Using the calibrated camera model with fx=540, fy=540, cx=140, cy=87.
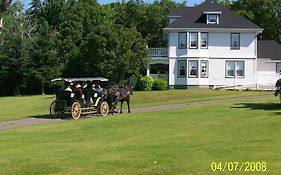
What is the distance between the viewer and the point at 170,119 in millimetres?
23266

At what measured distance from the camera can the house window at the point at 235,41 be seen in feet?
181

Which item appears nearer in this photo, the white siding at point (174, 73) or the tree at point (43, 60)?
the white siding at point (174, 73)

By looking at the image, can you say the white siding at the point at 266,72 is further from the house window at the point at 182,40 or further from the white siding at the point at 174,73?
the house window at the point at 182,40

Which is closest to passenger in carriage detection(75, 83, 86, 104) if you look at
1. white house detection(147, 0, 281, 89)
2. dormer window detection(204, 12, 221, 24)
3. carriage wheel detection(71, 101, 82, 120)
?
carriage wheel detection(71, 101, 82, 120)

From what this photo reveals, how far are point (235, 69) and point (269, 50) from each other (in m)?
6.41

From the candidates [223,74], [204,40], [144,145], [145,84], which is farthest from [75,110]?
[223,74]

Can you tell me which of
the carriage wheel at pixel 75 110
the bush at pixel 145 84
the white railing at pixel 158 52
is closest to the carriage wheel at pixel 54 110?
the carriage wheel at pixel 75 110

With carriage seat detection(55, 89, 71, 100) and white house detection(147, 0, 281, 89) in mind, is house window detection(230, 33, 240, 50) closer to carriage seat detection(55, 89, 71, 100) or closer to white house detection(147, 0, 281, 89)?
white house detection(147, 0, 281, 89)

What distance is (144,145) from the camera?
47.8ft

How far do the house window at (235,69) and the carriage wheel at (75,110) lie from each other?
3126 cm

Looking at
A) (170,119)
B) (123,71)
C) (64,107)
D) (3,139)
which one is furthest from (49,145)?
(123,71)

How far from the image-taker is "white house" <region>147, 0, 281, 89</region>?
5450 cm

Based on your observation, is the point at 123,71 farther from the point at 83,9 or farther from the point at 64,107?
the point at 64,107

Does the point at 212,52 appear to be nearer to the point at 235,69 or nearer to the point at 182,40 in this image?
the point at 235,69
